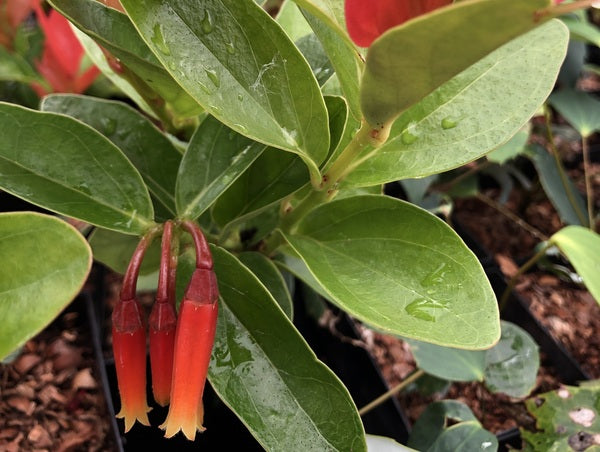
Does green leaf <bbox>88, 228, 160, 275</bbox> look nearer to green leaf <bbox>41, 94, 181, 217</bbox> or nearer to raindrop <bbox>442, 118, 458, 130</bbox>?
green leaf <bbox>41, 94, 181, 217</bbox>

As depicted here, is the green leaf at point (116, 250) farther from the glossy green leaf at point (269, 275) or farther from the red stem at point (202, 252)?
the red stem at point (202, 252)

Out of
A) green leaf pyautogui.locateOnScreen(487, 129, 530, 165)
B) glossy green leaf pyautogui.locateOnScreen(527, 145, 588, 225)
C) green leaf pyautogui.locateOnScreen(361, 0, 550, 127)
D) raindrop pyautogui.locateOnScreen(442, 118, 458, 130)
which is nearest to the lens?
green leaf pyautogui.locateOnScreen(361, 0, 550, 127)

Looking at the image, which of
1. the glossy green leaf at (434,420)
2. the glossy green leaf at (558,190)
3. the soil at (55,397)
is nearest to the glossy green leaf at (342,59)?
the glossy green leaf at (434,420)

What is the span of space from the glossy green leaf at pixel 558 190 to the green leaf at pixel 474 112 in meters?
0.67

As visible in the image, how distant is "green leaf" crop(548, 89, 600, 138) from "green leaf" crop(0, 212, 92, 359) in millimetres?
1076

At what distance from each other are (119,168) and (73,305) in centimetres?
49

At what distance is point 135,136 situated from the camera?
2.03 ft

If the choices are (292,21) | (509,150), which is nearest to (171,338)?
(292,21)

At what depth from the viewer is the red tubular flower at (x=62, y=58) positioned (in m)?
0.85

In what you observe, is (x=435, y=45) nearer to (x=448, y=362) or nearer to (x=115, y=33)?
(x=115, y=33)

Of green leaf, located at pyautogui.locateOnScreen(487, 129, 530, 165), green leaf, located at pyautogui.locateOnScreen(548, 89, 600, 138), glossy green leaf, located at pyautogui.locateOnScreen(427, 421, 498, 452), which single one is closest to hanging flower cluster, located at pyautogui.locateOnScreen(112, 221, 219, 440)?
A: glossy green leaf, located at pyautogui.locateOnScreen(427, 421, 498, 452)

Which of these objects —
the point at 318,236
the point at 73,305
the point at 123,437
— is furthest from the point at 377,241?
the point at 73,305

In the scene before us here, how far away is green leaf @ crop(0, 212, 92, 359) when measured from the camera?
0.38 meters

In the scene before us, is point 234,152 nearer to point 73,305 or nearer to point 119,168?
point 119,168
